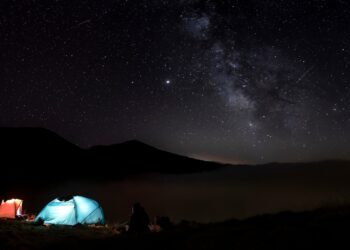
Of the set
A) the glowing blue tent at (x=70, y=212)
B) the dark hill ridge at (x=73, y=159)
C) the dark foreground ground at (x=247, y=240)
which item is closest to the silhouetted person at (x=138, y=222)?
the dark foreground ground at (x=247, y=240)

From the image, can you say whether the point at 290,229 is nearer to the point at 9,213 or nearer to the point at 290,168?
the point at 9,213

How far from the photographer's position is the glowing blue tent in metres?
17.6

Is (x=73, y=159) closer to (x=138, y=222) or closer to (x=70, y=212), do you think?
(x=70, y=212)

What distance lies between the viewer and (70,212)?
59.4 ft

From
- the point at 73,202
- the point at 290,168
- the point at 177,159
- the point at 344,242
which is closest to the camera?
the point at 344,242

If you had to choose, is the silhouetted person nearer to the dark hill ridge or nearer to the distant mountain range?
the distant mountain range

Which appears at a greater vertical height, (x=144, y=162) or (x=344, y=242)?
(x=144, y=162)

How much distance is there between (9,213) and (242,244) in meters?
15.7

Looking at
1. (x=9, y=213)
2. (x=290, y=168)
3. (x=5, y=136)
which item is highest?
(x=5, y=136)

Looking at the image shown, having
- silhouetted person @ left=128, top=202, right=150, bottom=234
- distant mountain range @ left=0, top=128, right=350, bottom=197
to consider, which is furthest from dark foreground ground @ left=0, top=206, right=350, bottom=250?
distant mountain range @ left=0, top=128, right=350, bottom=197

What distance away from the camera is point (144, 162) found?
→ 111625mm

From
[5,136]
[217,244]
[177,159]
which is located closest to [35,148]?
[5,136]

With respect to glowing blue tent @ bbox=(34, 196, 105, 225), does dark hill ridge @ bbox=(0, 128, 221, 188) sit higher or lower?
higher

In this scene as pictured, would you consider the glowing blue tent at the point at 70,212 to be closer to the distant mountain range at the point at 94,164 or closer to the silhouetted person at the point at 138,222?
the silhouetted person at the point at 138,222
